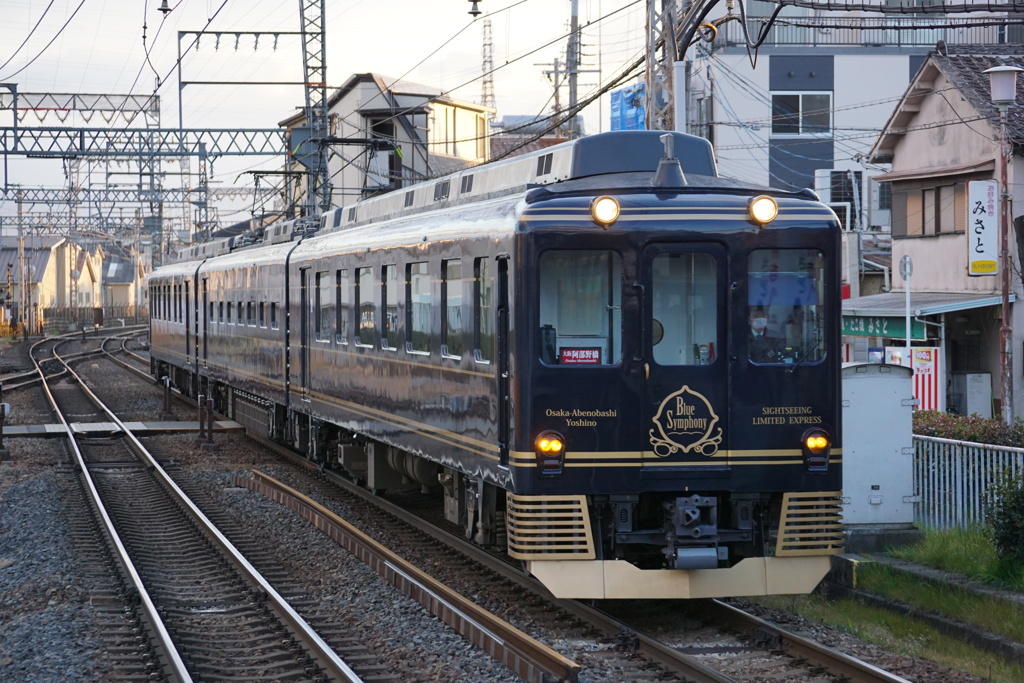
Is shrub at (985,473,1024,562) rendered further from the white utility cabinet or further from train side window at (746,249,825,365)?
train side window at (746,249,825,365)

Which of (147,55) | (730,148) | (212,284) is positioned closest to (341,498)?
(212,284)

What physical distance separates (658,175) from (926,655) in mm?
3341

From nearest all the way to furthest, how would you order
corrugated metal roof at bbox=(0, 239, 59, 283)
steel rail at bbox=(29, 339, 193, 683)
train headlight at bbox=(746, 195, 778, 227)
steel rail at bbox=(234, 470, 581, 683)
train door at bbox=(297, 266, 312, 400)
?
1. steel rail at bbox=(234, 470, 581, 683)
2. steel rail at bbox=(29, 339, 193, 683)
3. train headlight at bbox=(746, 195, 778, 227)
4. train door at bbox=(297, 266, 312, 400)
5. corrugated metal roof at bbox=(0, 239, 59, 283)

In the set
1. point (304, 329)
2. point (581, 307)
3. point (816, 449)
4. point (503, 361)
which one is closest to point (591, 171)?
point (581, 307)

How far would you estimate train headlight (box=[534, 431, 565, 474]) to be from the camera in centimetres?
778

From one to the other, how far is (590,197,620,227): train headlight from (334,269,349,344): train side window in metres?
Result: 5.49

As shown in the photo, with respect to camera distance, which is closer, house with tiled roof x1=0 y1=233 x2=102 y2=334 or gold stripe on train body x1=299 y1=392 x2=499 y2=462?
gold stripe on train body x1=299 y1=392 x2=499 y2=462

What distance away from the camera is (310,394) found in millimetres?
14922

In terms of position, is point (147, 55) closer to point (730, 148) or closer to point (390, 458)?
point (390, 458)

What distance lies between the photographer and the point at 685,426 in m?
7.92

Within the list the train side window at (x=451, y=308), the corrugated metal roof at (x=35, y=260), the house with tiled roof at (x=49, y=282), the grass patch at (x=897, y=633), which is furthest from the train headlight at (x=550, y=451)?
the corrugated metal roof at (x=35, y=260)

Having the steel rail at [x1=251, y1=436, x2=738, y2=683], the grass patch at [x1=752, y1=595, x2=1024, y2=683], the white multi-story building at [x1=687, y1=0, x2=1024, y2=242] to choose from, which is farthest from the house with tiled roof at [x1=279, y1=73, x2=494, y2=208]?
the grass patch at [x1=752, y1=595, x2=1024, y2=683]

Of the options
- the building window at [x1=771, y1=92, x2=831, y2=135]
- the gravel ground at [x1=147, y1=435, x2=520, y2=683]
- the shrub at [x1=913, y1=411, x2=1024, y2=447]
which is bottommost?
→ the gravel ground at [x1=147, y1=435, x2=520, y2=683]

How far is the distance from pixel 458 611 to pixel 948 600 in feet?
10.6
